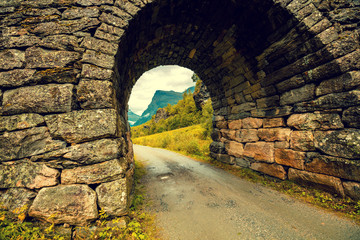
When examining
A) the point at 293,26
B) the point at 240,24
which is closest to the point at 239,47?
the point at 240,24

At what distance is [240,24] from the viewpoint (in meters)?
4.29

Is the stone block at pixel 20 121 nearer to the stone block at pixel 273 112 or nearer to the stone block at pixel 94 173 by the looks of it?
the stone block at pixel 94 173

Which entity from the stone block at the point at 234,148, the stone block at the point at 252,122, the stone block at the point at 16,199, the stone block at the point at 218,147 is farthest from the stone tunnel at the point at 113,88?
the stone block at the point at 218,147

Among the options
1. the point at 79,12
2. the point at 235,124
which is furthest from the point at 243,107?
the point at 79,12

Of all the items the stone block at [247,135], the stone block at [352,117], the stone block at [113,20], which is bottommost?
the stone block at [247,135]

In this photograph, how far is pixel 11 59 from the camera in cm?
262

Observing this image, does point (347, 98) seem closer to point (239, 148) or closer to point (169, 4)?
point (239, 148)

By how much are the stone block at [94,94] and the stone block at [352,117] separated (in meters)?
5.29

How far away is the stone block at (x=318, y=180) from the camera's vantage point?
129 inches

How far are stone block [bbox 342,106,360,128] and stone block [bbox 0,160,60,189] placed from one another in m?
6.19

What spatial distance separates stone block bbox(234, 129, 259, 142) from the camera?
5491 millimetres

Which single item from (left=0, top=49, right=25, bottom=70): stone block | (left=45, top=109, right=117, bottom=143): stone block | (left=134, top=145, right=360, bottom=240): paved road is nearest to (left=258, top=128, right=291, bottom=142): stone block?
(left=134, top=145, right=360, bottom=240): paved road

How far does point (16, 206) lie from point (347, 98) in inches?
271

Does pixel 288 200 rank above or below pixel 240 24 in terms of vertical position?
below
